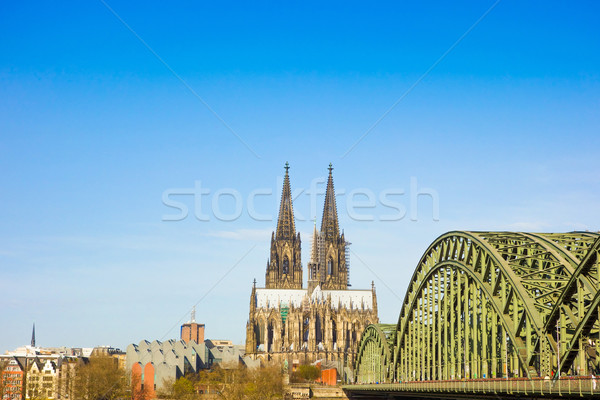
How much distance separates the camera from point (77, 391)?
5113 inches

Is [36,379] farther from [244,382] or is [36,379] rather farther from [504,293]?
[504,293]

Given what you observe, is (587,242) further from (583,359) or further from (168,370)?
(168,370)

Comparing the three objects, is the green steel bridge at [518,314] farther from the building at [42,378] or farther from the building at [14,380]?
the building at [42,378]

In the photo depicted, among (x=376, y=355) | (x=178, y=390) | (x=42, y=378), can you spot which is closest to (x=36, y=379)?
(x=42, y=378)

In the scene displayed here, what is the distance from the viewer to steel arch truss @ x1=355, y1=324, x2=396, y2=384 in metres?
89.6

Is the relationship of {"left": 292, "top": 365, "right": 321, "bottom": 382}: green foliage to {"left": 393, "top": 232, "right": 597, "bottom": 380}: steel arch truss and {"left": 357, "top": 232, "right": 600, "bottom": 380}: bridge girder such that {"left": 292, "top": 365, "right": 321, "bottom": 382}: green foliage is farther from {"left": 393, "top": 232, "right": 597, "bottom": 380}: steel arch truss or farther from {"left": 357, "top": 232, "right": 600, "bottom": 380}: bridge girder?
{"left": 357, "top": 232, "right": 600, "bottom": 380}: bridge girder

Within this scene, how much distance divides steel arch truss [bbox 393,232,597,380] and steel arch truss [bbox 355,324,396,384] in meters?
15.6

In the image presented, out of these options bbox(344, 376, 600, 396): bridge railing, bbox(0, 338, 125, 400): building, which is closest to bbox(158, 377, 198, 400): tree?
bbox(0, 338, 125, 400): building

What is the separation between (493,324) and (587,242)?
768cm

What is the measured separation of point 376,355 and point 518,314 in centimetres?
4901

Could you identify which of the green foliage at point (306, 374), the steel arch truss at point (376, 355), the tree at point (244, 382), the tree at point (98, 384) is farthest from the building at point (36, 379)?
the steel arch truss at point (376, 355)

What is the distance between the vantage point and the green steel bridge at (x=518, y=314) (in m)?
41.3

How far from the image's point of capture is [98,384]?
13062 cm

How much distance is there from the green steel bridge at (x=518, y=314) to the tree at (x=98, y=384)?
6668 centimetres
